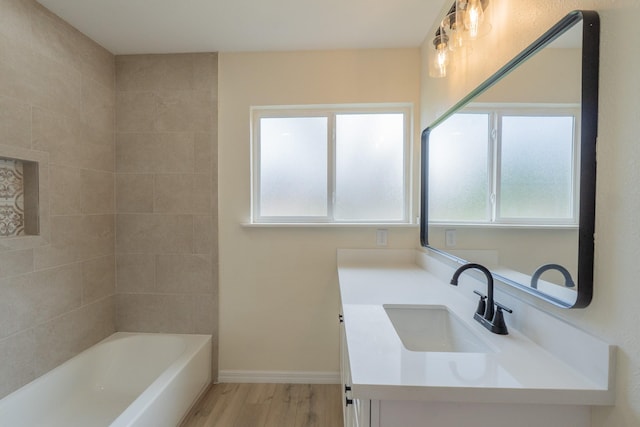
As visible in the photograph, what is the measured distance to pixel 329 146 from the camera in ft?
7.21

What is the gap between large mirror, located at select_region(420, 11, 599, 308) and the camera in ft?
2.48

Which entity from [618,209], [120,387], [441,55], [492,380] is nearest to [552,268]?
[618,209]

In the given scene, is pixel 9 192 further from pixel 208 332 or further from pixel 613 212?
pixel 613 212

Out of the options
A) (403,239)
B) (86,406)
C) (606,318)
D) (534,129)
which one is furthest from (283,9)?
(86,406)

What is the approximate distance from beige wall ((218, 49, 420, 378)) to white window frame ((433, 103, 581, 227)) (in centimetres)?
91

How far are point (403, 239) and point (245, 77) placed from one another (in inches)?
66.8

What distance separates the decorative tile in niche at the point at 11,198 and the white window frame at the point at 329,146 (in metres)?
1.30

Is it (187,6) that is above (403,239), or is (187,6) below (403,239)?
above

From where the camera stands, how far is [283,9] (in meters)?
1.66

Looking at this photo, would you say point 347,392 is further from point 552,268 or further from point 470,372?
point 552,268

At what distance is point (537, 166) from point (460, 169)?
1.82ft

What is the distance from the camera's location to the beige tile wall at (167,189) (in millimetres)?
2137

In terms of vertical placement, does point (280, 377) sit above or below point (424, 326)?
below

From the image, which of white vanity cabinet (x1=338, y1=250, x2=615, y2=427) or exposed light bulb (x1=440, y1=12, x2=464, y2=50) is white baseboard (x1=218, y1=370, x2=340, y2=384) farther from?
exposed light bulb (x1=440, y1=12, x2=464, y2=50)
